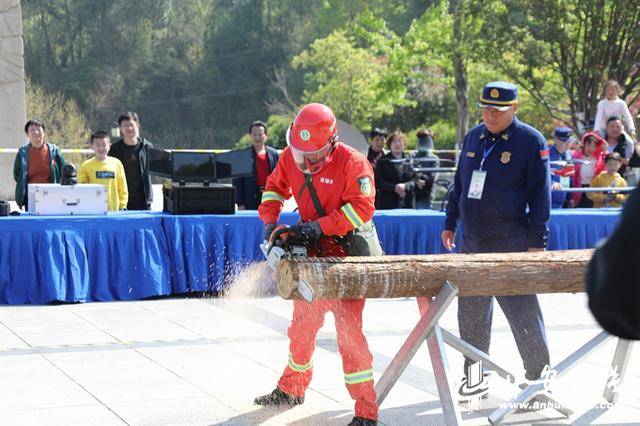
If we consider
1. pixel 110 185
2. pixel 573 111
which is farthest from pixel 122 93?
pixel 110 185

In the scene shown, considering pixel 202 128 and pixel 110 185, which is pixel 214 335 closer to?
pixel 110 185

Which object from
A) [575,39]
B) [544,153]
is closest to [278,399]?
[544,153]

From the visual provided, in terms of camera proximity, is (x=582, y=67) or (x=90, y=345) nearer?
(x=90, y=345)

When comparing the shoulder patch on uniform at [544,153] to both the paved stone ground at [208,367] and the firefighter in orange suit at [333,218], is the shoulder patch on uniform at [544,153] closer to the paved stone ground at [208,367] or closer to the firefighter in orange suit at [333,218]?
the firefighter in orange suit at [333,218]

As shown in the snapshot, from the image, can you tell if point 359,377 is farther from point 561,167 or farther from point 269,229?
point 561,167

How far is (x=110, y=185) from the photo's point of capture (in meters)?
9.91

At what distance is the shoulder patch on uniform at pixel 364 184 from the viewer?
194 inches

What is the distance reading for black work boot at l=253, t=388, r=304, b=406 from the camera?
5445 millimetres

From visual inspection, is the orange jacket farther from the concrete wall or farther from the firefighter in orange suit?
the concrete wall

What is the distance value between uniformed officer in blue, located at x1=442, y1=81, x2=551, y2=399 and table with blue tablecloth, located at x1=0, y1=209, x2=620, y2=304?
3938 millimetres

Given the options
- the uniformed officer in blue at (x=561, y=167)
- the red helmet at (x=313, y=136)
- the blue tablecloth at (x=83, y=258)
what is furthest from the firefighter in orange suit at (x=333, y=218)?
the uniformed officer in blue at (x=561, y=167)

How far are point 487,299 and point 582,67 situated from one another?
1676cm

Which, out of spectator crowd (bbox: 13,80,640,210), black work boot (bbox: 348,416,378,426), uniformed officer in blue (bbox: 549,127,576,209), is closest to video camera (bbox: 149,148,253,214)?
spectator crowd (bbox: 13,80,640,210)

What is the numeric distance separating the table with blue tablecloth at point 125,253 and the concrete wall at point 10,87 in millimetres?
12309
